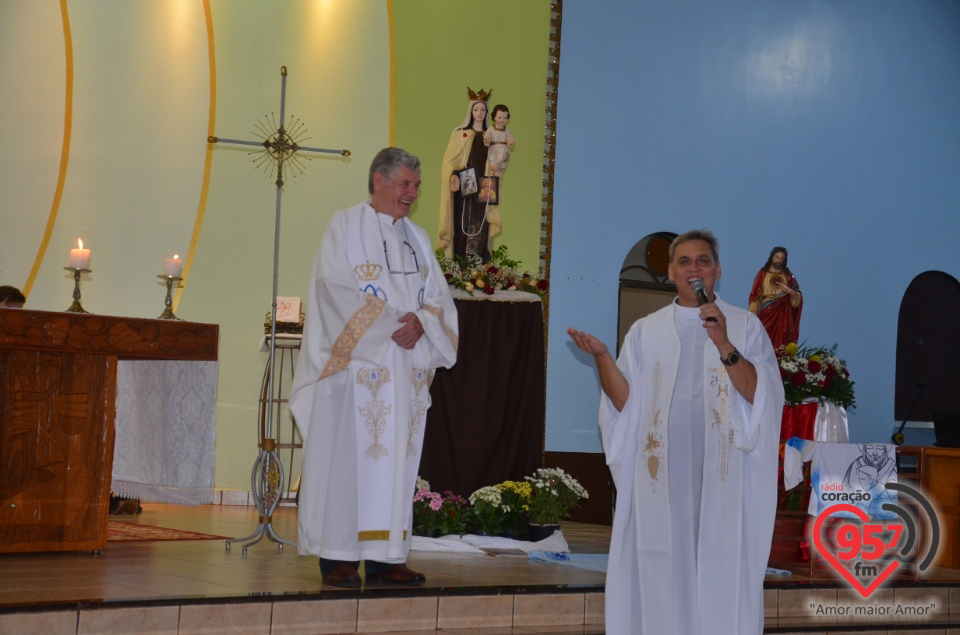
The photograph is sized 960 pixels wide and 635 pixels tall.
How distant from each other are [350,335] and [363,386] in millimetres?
243

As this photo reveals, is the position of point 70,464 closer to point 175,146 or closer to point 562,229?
point 175,146

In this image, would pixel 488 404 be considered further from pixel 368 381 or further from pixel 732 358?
pixel 732 358

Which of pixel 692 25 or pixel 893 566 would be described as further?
pixel 692 25

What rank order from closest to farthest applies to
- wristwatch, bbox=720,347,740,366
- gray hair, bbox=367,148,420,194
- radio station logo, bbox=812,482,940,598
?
wristwatch, bbox=720,347,740,366 < gray hair, bbox=367,148,420,194 < radio station logo, bbox=812,482,940,598

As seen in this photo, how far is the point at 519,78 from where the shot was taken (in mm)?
10086

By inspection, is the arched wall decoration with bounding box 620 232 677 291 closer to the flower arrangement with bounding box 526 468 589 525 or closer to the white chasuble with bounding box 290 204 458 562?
the flower arrangement with bounding box 526 468 589 525

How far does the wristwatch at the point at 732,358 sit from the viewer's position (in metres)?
3.69

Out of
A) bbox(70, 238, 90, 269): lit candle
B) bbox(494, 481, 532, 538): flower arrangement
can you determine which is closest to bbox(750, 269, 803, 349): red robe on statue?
bbox(494, 481, 532, 538): flower arrangement

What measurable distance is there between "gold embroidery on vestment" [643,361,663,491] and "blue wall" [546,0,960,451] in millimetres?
5743

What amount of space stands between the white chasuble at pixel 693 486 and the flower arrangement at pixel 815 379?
3964 millimetres

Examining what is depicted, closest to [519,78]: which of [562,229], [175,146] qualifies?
[562,229]

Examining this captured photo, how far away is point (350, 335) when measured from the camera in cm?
500

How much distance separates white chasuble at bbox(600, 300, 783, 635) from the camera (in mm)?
3975

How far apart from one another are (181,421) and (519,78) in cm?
527
